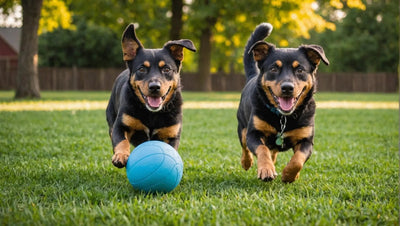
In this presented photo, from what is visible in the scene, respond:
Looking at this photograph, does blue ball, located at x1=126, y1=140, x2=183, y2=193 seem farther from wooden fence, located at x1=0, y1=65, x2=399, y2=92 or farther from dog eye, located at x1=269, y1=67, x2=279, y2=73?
wooden fence, located at x1=0, y1=65, x2=399, y2=92

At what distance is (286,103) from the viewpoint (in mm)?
4559

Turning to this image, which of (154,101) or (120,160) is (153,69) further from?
(120,160)

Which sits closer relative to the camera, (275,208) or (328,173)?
(275,208)

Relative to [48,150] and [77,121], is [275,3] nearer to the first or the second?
[77,121]

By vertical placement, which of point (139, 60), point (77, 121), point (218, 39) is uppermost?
point (218, 39)

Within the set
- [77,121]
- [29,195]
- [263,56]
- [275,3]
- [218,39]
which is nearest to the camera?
[29,195]

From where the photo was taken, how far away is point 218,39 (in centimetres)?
3522

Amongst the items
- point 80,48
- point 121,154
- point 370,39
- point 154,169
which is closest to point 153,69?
point 121,154

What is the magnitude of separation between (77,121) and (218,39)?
84.8 feet

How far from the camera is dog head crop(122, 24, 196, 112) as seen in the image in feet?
15.6

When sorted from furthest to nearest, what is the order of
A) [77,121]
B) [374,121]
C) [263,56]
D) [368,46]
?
1. [368,46]
2. [374,121]
3. [77,121]
4. [263,56]

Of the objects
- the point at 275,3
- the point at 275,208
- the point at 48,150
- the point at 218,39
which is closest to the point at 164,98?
the point at 275,208

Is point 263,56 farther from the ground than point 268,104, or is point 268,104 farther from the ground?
point 263,56

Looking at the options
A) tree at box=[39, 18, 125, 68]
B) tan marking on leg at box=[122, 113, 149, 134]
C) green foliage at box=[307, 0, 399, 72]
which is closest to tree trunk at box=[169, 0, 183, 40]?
tree at box=[39, 18, 125, 68]
